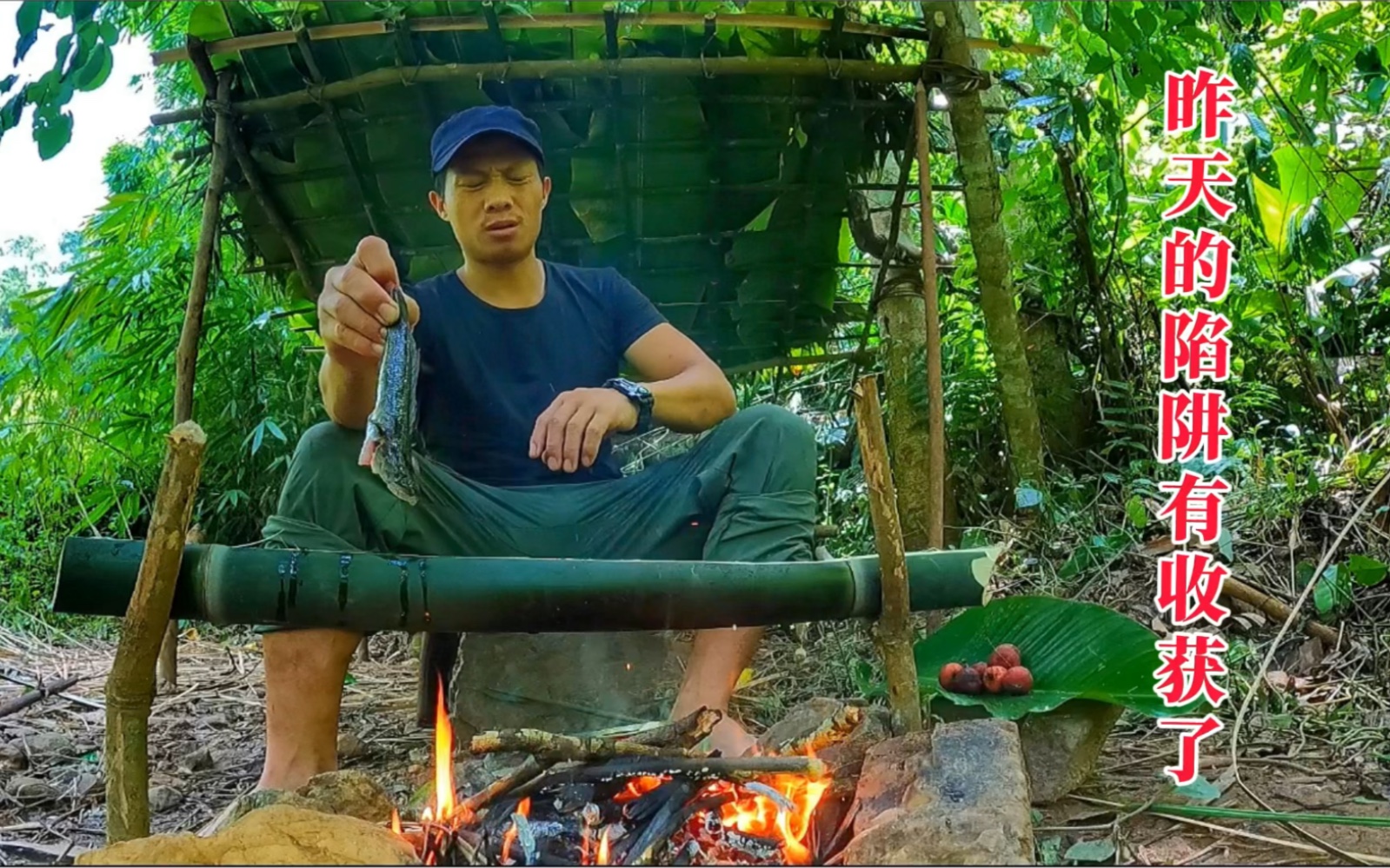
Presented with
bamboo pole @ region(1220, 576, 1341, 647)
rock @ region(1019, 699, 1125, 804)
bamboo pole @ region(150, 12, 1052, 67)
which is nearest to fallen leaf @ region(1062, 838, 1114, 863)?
Answer: rock @ region(1019, 699, 1125, 804)

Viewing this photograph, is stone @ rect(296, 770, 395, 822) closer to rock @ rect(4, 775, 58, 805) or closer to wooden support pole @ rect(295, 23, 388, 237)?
rock @ rect(4, 775, 58, 805)

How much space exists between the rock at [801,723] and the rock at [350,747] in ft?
2.38

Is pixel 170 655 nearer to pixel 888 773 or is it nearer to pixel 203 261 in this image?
pixel 203 261

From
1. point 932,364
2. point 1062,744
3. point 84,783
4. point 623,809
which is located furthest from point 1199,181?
point 84,783

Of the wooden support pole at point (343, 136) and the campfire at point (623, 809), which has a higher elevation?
the wooden support pole at point (343, 136)

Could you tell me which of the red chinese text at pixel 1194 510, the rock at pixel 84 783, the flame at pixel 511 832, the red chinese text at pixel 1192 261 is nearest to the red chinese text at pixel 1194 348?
the red chinese text at pixel 1192 261

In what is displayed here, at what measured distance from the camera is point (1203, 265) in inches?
61.5

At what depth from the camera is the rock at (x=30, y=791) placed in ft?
4.95

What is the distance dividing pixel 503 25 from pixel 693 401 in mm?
660

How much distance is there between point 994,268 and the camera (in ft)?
6.53

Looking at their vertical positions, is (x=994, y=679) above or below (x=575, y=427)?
below

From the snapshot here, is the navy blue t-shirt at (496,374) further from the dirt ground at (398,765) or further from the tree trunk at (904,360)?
the tree trunk at (904,360)

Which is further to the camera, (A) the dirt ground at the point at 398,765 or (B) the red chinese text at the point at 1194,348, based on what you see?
(B) the red chinese text at the point at 1194,348

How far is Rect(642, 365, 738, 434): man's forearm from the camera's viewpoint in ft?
4.76
